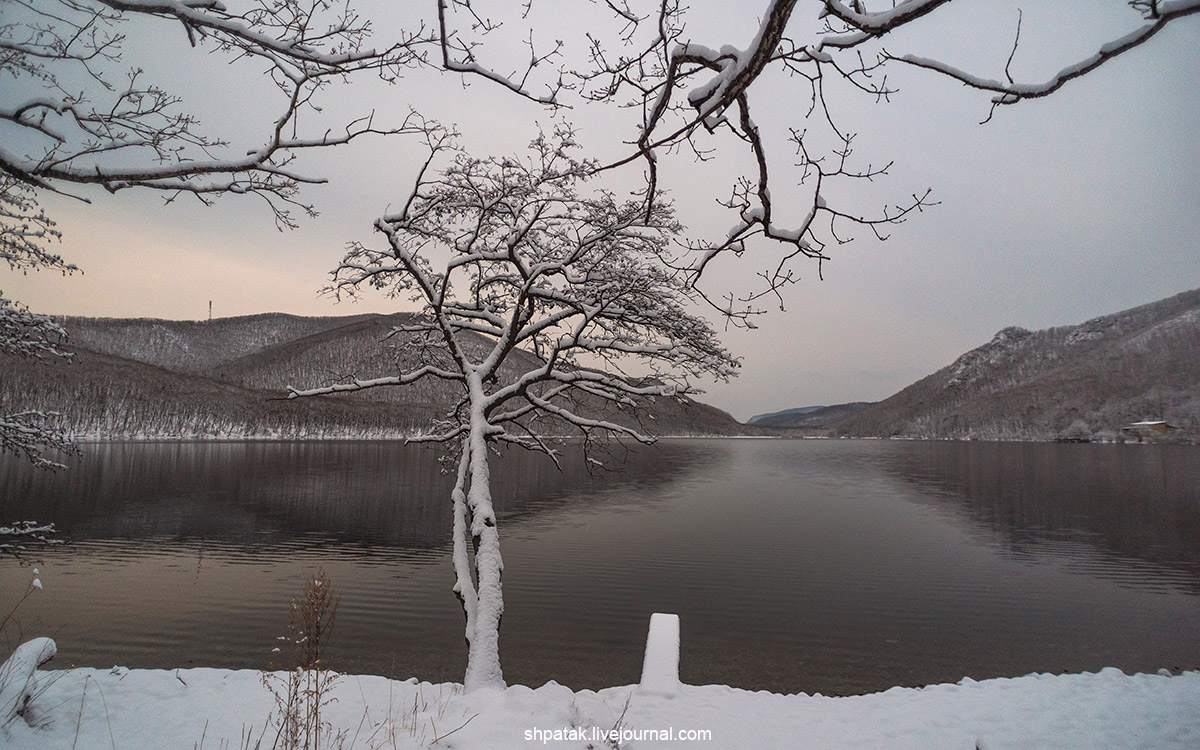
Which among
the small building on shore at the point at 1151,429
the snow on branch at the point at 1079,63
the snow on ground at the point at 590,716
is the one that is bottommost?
the snow on ground at the point at 590,716

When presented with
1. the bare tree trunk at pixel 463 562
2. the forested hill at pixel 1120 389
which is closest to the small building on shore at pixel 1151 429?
the forested hill at pixel 1120 389

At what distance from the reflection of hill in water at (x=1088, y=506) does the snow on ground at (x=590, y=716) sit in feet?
60.3

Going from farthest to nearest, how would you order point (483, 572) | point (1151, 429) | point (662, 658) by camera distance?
point (1151, 429)
point (662, 658)
point (483, 572)

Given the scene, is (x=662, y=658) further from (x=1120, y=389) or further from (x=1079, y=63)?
(x=1120, y=389)

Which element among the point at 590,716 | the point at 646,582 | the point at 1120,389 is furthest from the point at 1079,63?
the point at 1120,389

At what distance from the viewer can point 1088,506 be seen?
3672 centimetres

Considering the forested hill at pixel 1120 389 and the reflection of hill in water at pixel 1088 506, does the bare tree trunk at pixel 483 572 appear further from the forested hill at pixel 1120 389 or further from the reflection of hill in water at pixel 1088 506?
the forested hill at pixel 1120 389

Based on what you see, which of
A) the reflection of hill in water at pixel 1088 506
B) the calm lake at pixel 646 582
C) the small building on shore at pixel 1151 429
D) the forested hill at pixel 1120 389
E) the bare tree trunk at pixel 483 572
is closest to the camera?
the bare tree trunk at pixel 483 572

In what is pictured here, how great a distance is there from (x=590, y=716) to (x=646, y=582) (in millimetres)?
13223

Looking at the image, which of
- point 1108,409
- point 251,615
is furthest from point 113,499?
point 1108,409

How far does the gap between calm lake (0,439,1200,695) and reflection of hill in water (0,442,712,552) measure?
31 centimetres

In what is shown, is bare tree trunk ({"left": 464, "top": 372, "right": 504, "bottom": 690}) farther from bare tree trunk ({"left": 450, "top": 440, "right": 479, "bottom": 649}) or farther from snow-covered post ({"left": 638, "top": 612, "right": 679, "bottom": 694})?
snow-covered post ({"left": 638, "top": 612, "right": 679, "bottom": 694})

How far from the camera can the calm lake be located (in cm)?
1155

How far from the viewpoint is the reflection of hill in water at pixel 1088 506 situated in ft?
80.8
